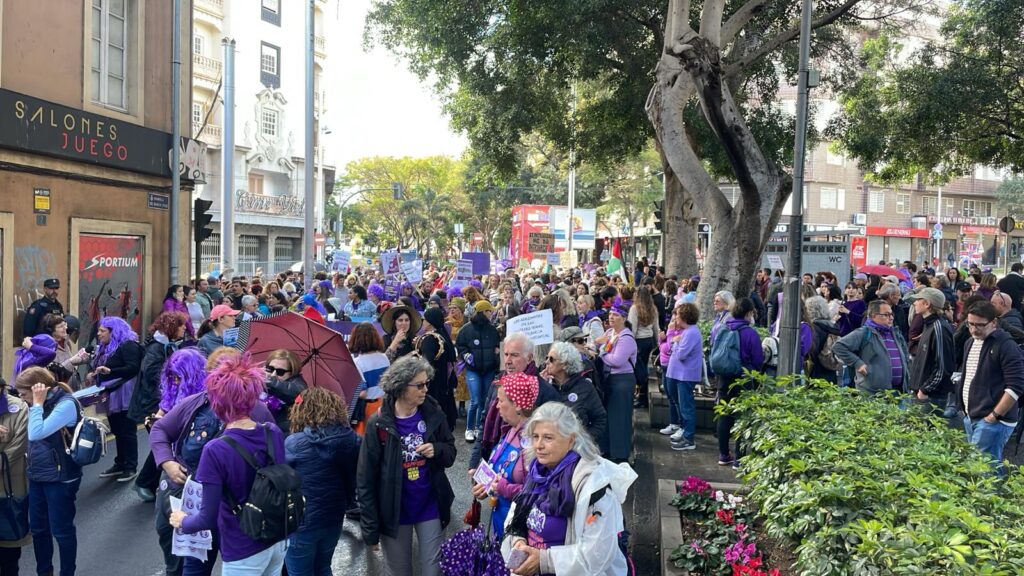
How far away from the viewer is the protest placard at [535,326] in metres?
7.75

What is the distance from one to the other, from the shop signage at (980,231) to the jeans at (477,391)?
62.1 meters

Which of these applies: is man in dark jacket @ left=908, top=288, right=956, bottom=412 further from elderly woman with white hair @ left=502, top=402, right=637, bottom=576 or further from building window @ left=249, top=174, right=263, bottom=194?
building window @ left=249, top=174, right=263, bottom=194

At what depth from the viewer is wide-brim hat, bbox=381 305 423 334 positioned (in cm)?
936

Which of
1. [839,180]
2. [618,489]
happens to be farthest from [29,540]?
[839,180]

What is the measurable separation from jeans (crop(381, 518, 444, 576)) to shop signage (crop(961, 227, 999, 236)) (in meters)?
66.4

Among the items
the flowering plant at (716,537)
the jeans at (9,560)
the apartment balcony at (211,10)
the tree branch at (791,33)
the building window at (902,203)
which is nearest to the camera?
the flowering plant at (716,537)

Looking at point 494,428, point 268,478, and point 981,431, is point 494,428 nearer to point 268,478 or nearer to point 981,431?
point 268,478

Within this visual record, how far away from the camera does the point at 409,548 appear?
4906 millimetres

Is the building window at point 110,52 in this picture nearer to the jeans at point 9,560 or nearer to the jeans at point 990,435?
the jeans at point 9,560

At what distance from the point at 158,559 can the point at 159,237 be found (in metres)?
10.1

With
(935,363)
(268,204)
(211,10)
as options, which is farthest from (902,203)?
(935,363)

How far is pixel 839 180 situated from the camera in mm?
55031

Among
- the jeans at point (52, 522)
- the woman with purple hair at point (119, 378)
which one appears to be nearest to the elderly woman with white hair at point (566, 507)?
the jeans at point (52, 522)

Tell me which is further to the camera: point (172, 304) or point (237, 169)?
point (237, 169)
